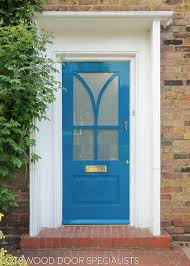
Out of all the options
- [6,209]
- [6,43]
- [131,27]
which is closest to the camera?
[6,43]

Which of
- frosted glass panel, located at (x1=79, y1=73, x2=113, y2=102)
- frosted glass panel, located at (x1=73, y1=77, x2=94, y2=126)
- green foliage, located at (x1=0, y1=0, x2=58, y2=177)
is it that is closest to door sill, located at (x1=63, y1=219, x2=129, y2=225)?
green foliage, located at (x1=0, y1=0, x2=58, y2=177)

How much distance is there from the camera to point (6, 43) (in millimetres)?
4582

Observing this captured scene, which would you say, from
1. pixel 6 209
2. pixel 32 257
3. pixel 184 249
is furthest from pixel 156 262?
pixel 6 209

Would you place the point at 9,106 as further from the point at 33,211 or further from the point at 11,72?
the point at 33,211

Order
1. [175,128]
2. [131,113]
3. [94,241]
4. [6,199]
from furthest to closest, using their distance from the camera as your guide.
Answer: [131,113] → [175,128] → [94,241] → [6,199]

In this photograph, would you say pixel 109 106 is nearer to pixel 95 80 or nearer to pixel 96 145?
pixel 95 80

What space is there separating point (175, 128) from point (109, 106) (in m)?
0.97

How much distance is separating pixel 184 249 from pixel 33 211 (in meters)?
2.07

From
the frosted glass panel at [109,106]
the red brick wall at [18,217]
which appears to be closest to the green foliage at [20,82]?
the red brick wall at [18,217]

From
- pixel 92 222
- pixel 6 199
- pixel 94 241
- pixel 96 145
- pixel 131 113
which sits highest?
pixel 131 113

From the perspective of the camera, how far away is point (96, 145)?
555 centimetres

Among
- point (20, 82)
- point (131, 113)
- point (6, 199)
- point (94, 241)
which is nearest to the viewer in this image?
point (20, 82)

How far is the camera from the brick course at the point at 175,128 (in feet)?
17.6

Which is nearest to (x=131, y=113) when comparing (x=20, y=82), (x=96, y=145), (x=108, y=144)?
(x=108, y=144)
